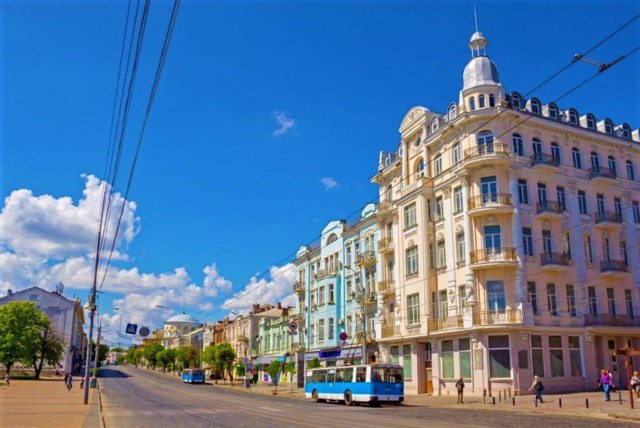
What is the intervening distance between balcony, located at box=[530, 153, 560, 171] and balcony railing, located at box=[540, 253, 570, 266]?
5998mm

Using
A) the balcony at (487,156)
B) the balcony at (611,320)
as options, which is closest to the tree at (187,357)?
the balcony at (487,156)

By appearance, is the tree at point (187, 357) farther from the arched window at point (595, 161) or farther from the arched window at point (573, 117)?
the arched window at point (573, 117)

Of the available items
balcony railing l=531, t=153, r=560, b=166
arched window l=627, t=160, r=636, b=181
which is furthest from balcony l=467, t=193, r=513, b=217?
arched window l=627, t=160, r=636, b=181

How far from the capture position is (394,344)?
150 feet

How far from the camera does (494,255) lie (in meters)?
37.2

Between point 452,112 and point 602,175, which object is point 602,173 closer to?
point 602,175

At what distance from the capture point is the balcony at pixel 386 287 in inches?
1823

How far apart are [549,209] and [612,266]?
6639 mm

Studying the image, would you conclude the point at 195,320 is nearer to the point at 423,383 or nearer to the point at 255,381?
the point at 255,381

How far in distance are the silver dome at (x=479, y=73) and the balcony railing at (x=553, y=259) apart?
12.3 meters

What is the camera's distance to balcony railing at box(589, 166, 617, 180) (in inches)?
1639

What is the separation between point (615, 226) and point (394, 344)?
60.8 ft

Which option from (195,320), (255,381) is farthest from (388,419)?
(195,320)

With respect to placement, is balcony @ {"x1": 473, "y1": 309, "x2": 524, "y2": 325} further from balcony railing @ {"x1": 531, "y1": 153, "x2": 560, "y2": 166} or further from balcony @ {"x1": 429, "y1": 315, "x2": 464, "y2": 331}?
balcony railing @ {"x1": 531, "y1": 153, "x2": 560, "y2": 166}
